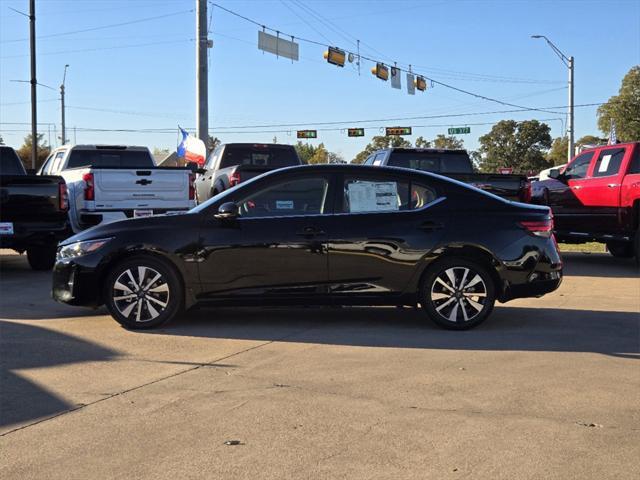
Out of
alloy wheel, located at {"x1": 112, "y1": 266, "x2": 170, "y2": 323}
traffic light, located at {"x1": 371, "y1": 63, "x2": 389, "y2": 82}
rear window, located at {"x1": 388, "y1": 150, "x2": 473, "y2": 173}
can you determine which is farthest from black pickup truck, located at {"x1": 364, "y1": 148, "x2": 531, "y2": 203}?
traffic light, located at {"x1": 371, "y1": 63, "x2": 389, "y2": 82}

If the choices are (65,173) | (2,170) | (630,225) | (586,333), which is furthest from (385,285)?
(2,170)

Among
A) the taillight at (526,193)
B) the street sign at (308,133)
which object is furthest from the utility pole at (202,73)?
the street sign at (308,133)

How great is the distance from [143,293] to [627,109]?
62.9m

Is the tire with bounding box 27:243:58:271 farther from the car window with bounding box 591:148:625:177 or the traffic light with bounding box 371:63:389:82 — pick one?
the traffic light with bounding box 371:63:389:82

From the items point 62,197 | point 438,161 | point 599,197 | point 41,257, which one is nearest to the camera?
point 62,197

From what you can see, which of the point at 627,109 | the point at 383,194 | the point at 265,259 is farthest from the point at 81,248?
the point at 627,109

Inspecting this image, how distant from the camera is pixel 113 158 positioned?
1451 cm

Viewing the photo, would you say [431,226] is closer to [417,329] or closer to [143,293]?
[417,329]

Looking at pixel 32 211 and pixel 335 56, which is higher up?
pixel 335 56

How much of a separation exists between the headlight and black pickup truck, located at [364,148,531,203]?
21.7ft

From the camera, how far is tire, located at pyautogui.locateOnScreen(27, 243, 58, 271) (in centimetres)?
1188

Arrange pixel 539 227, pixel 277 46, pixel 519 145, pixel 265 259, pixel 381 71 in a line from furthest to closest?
pixel 519 145, pixel 381 71, pixel 277 46, pixel 539 227, pixel 265 259

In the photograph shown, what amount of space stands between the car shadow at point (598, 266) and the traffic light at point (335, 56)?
54.7 feet

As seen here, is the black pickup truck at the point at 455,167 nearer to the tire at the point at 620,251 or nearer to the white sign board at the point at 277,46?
the tire at the point at 620,251
